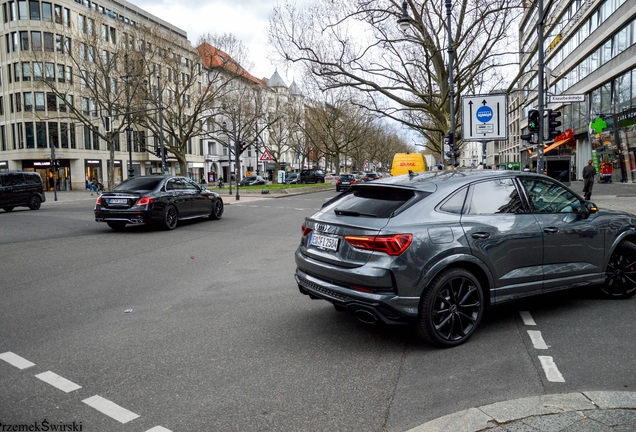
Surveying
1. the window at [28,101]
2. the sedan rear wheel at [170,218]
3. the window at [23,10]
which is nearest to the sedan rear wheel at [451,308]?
the sedan rear wheel at [170,218]

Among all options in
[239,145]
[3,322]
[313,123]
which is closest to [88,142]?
[313,123]

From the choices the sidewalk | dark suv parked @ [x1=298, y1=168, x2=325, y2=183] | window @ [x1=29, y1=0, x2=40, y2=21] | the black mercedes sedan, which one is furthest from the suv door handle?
window @ [x1=29, y1=0, x2=40, y2=21]

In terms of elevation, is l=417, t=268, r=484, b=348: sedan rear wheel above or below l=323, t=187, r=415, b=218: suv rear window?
below

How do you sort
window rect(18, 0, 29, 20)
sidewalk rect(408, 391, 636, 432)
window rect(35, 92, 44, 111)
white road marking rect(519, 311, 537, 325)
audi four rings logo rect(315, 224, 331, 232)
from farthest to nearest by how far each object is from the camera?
window rect(35, 92, 44, 111), window rect(18, 0, 29, 20), white road marking rect(519, 311, 537, 325), audi four rings logo rect(315, 224, 331, 232), sidewalk rect(408, 391, 636, 432)

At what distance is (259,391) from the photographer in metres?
3.65

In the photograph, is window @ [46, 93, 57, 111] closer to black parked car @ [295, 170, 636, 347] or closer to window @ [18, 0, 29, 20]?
window @ [18, 0, 29, 20]

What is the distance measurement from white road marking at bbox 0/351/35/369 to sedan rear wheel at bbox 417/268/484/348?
10.8ft

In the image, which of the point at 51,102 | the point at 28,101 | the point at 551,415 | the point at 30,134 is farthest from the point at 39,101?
the point at 551,415

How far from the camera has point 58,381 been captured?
384cm

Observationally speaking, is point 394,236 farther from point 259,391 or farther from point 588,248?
point 588,248

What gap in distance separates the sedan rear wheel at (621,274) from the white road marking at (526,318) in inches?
49.0

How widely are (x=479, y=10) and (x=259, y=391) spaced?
964 inches

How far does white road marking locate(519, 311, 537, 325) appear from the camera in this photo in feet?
17.1

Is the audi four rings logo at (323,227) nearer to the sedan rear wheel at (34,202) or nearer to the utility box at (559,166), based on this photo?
the sedan rear wheel at (34,202)
